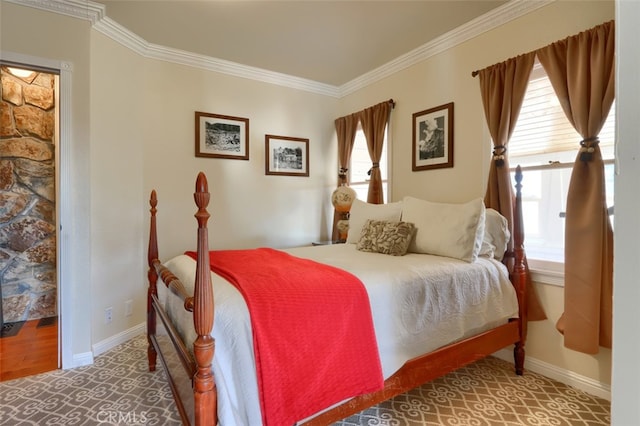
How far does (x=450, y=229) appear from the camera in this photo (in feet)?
7.27

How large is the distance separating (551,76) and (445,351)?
1.91 metres

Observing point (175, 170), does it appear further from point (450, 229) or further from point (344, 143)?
point (450, 229)

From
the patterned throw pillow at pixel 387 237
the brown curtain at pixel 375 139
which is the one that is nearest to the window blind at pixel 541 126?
the patterned throw pillow at pixel 387 237

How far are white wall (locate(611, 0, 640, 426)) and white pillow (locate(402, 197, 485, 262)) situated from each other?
1.76 metres

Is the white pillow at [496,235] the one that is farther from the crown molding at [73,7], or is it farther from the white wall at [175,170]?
the crown molding at [73,7]

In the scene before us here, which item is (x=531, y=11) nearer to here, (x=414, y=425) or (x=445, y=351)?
(x=445, y=351)

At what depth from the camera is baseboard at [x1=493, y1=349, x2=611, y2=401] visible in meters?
1.99

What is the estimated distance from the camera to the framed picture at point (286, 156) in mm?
3795

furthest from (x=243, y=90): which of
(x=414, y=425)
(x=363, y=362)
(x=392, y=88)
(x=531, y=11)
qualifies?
(x=414, y=425)

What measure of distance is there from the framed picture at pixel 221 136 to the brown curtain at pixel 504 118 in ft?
7.98

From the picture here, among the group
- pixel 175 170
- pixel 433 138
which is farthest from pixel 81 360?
pixel 433 138

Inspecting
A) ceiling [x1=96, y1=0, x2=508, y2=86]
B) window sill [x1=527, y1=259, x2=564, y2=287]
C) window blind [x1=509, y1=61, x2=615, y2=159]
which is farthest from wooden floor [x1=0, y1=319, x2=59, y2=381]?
window blind [x1=509, y1=61, x2=615, y2=159]

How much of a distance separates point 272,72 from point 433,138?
1.99 meters

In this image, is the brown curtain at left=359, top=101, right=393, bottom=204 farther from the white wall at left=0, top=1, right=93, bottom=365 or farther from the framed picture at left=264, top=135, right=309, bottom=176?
the white wall at left=0, top=1, right=93, bottom=365
